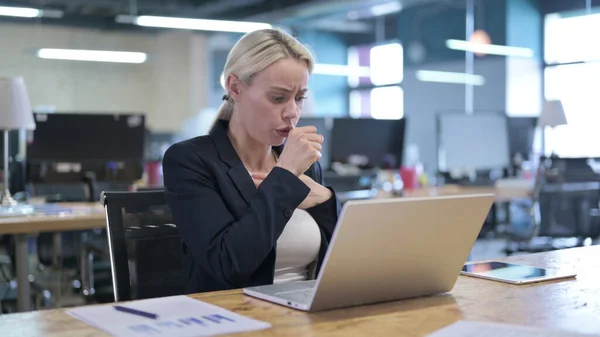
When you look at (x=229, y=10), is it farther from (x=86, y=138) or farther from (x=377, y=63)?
(x=86, y=138)

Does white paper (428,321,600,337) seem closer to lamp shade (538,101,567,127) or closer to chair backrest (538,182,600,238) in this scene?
chair backrest (538,182,600,238)

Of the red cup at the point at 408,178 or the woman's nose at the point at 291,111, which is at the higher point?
the woman's nose at the point at 291,111

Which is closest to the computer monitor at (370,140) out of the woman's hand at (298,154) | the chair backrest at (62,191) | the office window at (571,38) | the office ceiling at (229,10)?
the chair backrest at (62,191)

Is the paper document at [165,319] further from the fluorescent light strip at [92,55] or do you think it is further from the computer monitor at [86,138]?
the fluorescent light strip at [92,55]

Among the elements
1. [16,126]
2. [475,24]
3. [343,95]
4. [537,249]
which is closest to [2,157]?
[16,126]

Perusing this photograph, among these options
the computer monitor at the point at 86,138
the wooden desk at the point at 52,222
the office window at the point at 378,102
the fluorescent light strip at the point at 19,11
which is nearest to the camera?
the wooden desk at the point at 52,222

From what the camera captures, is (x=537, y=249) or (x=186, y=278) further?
(x=537, y=249)

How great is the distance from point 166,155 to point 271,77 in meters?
0.29

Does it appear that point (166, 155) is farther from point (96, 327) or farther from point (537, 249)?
point (537, 249)

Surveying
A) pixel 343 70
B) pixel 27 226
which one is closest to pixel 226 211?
pixel 27 226

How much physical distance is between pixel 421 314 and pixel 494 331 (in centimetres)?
17

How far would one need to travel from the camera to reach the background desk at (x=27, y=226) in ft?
9.80

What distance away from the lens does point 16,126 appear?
335cm

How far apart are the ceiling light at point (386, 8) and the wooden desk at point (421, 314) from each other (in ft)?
28.3
